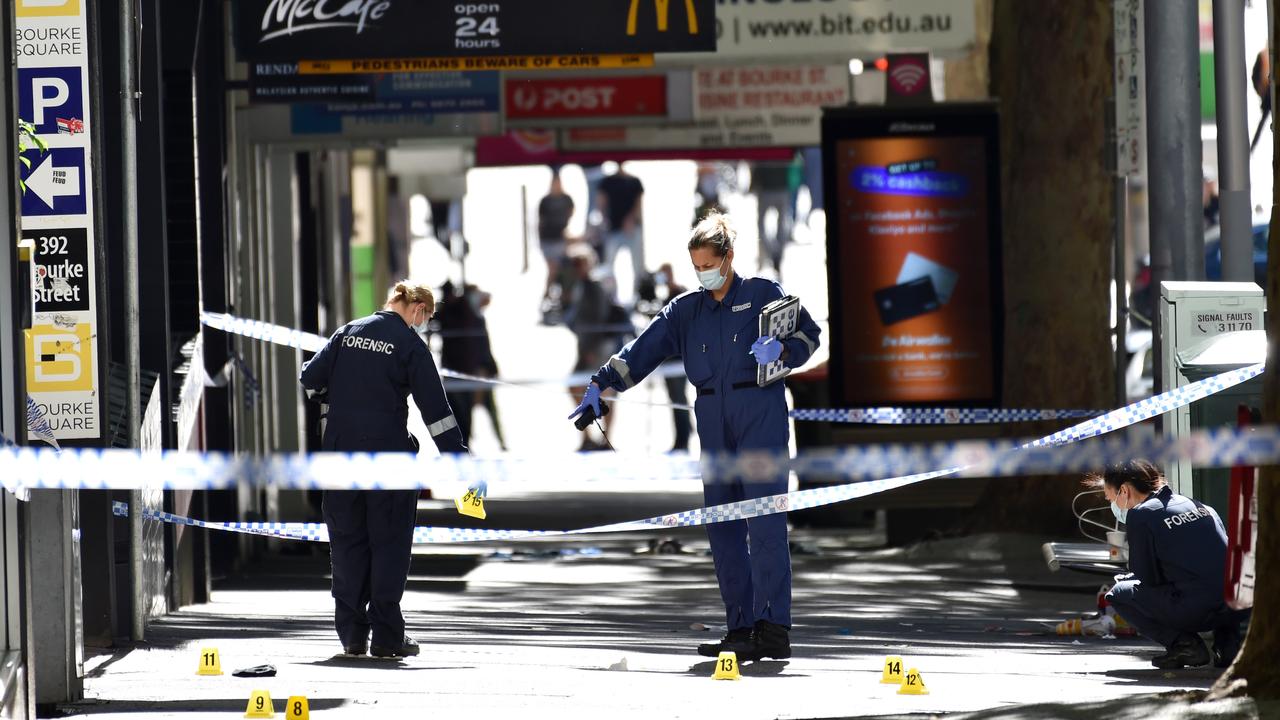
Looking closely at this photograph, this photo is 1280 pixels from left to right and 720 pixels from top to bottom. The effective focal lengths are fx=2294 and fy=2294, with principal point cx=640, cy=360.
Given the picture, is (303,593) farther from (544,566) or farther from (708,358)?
(708,358)

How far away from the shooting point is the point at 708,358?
374 inches

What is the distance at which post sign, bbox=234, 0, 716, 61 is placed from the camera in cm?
1199

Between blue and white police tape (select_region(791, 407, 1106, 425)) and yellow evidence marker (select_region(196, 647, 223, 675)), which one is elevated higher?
blue and white police tape (select_region(791, 407, 1106, 425))

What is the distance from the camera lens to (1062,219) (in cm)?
1538

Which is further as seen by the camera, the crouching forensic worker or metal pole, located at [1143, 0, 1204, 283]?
metal pole, located at [1143, 0, 1204, 283]

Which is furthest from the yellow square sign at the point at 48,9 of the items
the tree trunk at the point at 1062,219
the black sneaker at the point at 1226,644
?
the tree trunk at the point at 1062,219

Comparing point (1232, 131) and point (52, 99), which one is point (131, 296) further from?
point (1232, 131)

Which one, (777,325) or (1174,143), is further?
(1174,143)

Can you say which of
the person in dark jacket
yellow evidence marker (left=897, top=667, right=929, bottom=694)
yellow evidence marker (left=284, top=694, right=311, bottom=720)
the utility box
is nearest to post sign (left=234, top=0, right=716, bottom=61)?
the utility box

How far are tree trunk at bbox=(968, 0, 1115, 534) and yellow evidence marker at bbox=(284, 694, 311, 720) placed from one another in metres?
8.45

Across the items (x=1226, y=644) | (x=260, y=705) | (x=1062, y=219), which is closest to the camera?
(x=260, y=705)

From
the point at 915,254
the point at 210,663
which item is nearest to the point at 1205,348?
the point at 210,663

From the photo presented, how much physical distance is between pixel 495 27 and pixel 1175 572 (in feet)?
16.3

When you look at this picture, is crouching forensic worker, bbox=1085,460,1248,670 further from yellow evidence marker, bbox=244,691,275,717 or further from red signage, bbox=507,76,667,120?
red signage, bbox=507,76,667,120
